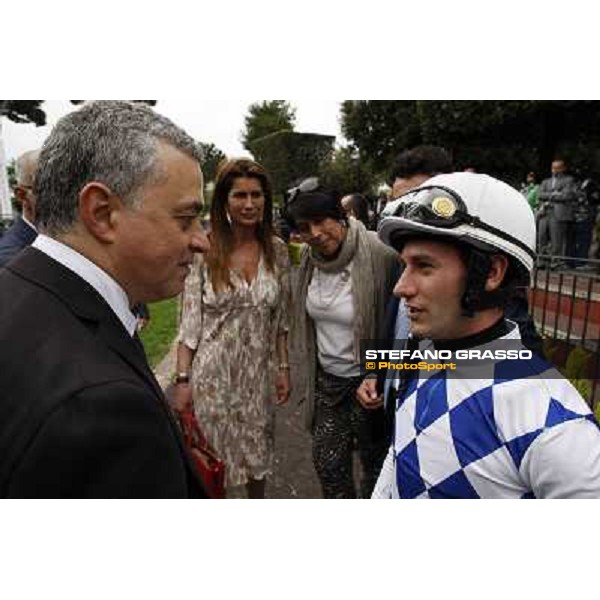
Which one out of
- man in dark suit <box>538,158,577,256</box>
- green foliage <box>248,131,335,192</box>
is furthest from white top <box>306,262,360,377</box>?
man in dark suit <box>538,158,577,256</box>

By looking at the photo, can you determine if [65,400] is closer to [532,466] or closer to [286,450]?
[532,466]

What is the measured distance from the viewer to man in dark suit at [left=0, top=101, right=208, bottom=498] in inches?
22.6

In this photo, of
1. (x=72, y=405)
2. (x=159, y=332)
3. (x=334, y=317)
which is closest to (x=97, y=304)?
(x=72, y=405)

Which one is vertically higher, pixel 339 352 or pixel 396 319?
pixel 396 319

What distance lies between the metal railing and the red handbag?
1452 millimetres

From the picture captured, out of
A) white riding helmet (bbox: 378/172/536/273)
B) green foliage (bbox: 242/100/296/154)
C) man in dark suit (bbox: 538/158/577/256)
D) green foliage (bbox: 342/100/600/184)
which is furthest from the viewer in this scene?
man in dark suit (bbox: 538/158/577/256)

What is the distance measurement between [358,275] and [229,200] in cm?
53

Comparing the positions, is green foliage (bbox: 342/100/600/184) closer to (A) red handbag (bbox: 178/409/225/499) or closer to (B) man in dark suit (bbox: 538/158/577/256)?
(B) man in dark suit (bbox: 538/158/577/256)

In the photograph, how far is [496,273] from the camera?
0.93 m

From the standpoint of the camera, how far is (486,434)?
0.86m

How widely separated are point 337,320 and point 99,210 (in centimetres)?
110

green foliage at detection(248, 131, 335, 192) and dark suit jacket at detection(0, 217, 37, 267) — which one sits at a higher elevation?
green foliage at detection(248, 131, 335, 192)

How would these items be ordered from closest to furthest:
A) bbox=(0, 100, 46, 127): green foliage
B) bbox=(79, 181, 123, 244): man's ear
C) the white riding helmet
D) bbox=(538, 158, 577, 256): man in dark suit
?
1. bbox=(79, 181, 123, 244): man's ear
2. the white riding helmet
3. bbox=(0, 100, 46, 127): green foliage
4. bbox=(538, 158, 577, 256): man in dark suit
